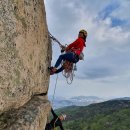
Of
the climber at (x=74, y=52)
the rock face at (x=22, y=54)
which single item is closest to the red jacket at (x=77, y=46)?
the climber at (x=74, y=52)

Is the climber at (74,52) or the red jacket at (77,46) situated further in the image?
the red jacket at (77,46)

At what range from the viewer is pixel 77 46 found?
23859 mm

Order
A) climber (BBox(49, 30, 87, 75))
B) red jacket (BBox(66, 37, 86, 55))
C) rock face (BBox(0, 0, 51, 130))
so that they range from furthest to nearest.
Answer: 1. red jacket (BBox(66, 37, 86, 55))
2. climber (BBox(49, 30, 87, 75))
3. rock face (BBox(0, 0, 51, 130))

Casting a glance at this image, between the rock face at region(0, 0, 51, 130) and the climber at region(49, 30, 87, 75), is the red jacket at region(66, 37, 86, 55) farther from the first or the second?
the rock face at region(0, 0, 51, 130)

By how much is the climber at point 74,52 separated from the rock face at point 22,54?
66.5 inches

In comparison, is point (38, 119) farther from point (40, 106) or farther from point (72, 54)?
point (72, 54)

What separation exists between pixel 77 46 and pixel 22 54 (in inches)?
285

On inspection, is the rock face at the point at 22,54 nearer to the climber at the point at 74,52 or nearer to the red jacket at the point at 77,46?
the climber at the point at 74,52

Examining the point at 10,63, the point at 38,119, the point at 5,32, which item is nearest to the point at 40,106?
the point at 38,119

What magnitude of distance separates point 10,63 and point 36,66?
4.47 m

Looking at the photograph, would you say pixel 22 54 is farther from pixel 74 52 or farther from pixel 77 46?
pixel 77 46

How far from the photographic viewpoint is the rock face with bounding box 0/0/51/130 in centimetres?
1565

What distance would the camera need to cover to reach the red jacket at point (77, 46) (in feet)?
78.1

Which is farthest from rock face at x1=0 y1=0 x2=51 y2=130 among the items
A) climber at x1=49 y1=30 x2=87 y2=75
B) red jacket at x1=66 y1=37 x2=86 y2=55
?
red jacket at x1=66 y1=37 x2=86 y2=55
